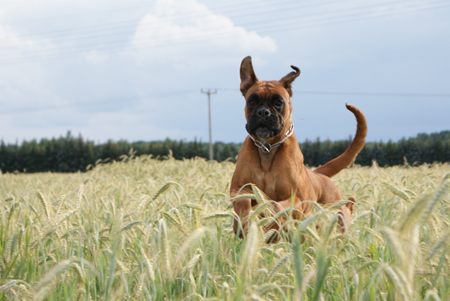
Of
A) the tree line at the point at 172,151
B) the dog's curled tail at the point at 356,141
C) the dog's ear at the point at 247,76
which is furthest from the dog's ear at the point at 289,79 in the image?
the tree line at the point at 172,151

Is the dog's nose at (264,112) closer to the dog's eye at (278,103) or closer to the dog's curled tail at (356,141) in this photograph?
the dog's eye at (278,103)

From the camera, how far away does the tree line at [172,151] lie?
4891 cm

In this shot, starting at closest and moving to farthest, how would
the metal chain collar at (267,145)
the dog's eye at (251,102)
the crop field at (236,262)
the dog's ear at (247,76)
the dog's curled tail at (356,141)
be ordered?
the crop field at (236,262) → the metal chain collar at (267,145) → the dog's eye at (251,102) → the dog's ear at (247,76) → the dog's curled tail at (356,141)

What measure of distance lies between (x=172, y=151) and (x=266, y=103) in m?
54.0

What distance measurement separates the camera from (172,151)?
57.3 metres

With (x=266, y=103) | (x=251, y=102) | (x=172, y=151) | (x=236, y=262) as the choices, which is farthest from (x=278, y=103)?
(x=172, y=151)

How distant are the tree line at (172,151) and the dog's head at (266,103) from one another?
42987mm

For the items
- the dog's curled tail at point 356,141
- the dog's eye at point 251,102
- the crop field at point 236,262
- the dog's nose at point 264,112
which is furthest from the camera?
the dog's curled tail at point 356,141

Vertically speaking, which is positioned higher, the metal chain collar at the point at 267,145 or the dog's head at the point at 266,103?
the dog's head at the point at 266,103

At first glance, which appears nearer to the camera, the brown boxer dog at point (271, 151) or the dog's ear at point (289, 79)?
the brown boxer dog at point (271, 151)

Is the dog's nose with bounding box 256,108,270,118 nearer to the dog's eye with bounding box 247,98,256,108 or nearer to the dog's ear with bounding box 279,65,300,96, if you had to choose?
the dog's eye with bounding box 247,98,256,108

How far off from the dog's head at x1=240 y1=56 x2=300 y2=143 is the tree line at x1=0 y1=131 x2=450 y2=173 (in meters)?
43.0

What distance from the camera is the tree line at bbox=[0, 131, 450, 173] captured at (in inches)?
1925

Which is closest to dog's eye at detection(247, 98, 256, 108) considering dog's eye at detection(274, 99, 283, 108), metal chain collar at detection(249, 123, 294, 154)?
dog's eye at detection(274, 99, 283, 108)
